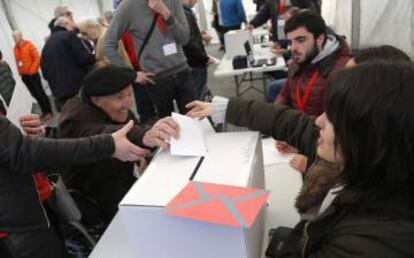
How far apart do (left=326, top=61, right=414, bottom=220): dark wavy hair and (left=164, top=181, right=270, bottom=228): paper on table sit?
187 millimetres

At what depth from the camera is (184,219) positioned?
0.84 meters

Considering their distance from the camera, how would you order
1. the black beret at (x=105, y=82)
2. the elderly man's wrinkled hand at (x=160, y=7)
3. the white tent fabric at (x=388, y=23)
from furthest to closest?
1. the white tent fabric at (x=388, y=23)
2. the elderly man's wrinkled hand at (x=160, y=7)
3. the black beret at (x=105, y=82)

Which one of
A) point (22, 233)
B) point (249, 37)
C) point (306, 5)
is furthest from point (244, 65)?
point (22, 233)

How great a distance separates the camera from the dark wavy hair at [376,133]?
69 centimetres

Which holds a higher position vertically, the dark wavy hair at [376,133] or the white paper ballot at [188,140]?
the dark wavy hair at [376,133]

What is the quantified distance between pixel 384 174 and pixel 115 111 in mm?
1352

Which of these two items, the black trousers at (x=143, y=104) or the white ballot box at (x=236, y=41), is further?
the white ballot box at (x=236, y=41)

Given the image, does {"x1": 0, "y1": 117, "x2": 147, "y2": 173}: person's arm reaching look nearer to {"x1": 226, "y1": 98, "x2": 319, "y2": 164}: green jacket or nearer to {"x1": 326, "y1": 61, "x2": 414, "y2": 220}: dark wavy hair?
{"x1": 226, "y1": 98, "x2": 319, "y2": 164}: green jacket

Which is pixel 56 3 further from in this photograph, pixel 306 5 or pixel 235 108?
pixel 235 108

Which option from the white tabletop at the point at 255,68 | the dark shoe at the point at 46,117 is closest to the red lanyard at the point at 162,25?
the white tabletop at the point at 255,68

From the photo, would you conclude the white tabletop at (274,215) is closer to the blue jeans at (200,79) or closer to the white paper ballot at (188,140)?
the white paper ballot at (188,140)

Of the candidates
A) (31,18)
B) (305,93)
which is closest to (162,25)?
(305,93)

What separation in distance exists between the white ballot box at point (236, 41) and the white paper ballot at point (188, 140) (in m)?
3.29

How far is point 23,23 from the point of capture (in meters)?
7.03
